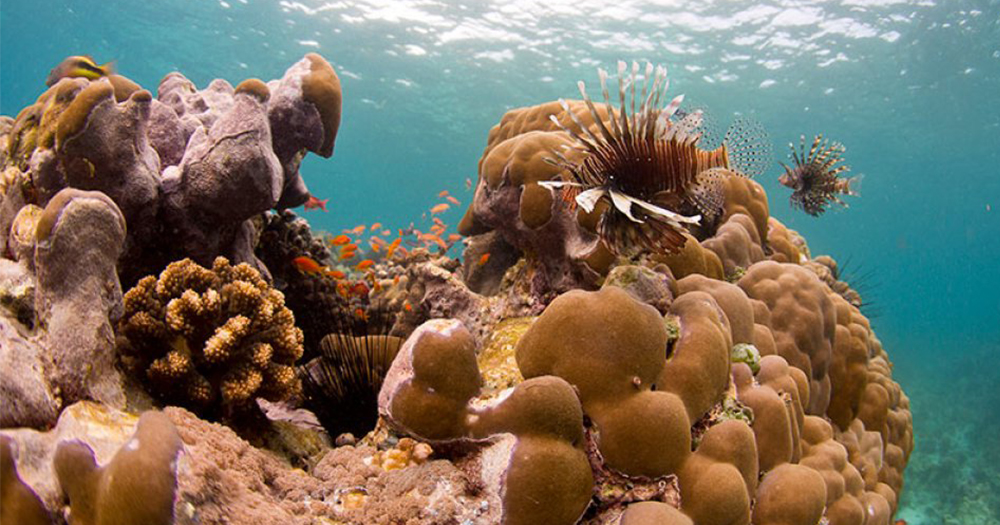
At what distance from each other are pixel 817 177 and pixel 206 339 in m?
6.77

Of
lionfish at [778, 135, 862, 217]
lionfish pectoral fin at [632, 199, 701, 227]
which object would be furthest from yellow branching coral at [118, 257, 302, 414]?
lionfish at [778, 135, 862, 217]

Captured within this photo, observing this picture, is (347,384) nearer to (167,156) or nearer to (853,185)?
(167,156)

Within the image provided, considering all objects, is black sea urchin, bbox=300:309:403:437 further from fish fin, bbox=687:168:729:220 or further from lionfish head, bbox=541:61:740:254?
fish fin, bbox=687:168:729:220

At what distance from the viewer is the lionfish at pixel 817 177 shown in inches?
246

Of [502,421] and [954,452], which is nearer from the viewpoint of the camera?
[502,421]

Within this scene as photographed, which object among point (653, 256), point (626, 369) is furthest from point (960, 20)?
point (626, 369)

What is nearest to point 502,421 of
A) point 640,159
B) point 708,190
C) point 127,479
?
point 127,479

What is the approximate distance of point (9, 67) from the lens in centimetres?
4631

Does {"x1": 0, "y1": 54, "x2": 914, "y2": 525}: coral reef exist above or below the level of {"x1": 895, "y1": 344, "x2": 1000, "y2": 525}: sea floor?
above

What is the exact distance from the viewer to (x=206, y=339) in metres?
2.80

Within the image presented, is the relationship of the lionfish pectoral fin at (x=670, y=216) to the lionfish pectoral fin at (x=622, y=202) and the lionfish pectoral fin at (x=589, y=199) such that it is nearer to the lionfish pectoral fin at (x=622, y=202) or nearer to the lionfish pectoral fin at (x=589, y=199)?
the lionfish pectoral fin at (x=622, y=202)

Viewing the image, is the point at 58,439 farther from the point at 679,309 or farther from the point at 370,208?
the point at 370,208

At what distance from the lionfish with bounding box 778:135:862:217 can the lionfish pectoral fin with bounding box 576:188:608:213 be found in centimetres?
480

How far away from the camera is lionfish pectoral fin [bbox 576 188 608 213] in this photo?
2371 millimetres
